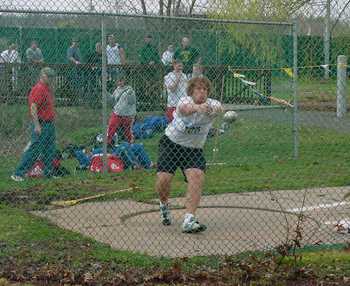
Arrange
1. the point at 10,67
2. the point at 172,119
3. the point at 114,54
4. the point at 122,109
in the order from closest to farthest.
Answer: the point at 172,119 → the point at 10,67 → the point at 114,54 → the point at 122,109

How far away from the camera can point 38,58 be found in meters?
12.2

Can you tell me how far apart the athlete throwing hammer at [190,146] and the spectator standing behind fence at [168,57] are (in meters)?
3.81

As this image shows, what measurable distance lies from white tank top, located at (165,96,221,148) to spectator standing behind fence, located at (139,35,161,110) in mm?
3725

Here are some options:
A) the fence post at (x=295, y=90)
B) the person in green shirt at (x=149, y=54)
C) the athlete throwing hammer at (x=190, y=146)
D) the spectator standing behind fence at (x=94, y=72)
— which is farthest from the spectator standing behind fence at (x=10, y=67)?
the fence post at (x=295, y=90)

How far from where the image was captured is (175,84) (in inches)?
464

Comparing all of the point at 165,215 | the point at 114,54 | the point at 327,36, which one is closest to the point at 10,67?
the point at 114,54

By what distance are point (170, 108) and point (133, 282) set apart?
5931 millimetres

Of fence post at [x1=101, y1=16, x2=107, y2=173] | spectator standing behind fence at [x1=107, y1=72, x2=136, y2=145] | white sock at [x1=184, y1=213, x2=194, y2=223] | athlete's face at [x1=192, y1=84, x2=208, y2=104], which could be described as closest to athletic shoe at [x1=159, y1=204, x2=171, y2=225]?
white sock at [x1=184, y1=213, x2=194, y2=223]

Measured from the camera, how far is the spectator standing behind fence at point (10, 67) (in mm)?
11375

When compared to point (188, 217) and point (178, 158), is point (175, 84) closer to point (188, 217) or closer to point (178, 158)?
point (178, 158)

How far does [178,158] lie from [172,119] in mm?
2619

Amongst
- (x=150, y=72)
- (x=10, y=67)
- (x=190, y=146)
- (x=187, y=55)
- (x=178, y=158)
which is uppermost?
(x=187, y=55)

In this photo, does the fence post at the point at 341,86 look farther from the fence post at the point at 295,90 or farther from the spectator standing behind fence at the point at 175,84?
the spectator standing behind fence at the point at 175,84

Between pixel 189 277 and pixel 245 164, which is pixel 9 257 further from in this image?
pixel 245 164
